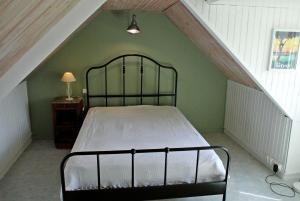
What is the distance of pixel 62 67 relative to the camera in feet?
13.6

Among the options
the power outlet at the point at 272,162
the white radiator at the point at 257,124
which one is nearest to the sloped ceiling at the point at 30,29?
the white radiator at the point at 257,124

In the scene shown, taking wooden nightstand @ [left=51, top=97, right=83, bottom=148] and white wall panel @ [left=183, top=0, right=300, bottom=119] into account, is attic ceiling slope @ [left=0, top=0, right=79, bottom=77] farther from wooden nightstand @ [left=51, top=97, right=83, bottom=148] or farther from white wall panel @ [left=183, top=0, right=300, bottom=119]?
wooden nightstand @ [left=51, top=97, right=83, bottom=148]

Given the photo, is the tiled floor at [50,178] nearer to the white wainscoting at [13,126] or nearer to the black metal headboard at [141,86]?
the white wainscoting at [13,126]

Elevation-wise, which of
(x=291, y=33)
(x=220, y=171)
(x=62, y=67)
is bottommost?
(x=220, y=171)

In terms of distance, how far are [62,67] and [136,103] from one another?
139 centimetres

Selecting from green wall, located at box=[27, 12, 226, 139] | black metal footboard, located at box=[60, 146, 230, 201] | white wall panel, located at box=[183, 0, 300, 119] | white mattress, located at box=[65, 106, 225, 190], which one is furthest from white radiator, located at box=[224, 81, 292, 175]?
black metal footboard, located at box=[60, 146, 230, 201]

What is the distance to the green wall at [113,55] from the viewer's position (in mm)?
4090

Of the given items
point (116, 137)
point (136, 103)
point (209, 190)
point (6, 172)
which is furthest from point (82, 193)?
point (136, 103)

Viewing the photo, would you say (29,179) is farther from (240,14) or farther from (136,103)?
(240,14)

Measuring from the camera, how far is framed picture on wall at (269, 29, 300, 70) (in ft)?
9.16

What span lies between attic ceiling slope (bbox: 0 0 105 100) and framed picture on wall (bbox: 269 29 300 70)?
6.55 ft

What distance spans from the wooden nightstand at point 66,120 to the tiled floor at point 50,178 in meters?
0.19

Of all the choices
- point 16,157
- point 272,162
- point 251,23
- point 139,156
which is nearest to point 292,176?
point 272,162

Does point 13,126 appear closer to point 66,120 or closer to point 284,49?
point 66,120
